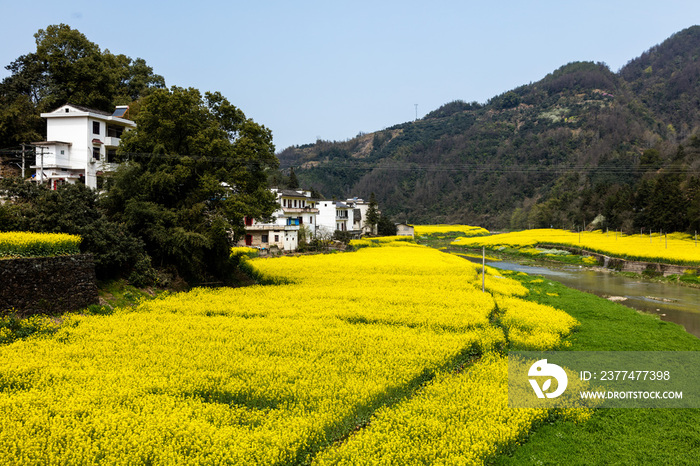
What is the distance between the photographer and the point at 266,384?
1144 centimetres

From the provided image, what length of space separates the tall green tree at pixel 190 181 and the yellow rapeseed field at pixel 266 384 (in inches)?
150

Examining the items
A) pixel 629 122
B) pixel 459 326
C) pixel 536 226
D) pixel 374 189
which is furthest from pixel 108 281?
pixel 629 122

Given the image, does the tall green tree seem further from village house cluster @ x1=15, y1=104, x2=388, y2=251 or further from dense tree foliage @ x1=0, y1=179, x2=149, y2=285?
village house cluster @ x1=15, y1=104, x2=388, y2=251

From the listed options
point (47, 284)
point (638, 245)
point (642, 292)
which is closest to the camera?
point (47, 284)

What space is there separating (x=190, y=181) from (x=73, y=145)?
36.9ft

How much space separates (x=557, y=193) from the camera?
3794 inches

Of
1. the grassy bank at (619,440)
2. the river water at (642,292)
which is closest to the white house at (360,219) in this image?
the river water at (642,292)

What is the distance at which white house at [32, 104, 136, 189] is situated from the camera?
29328 millimetres

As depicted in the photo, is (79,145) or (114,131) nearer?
(79,145)

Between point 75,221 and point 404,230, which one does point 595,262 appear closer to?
point 404,230

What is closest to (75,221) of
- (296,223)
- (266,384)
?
(266,384)

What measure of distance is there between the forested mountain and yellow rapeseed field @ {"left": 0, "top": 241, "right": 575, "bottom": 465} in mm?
45032

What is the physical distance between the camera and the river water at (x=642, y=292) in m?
22.8

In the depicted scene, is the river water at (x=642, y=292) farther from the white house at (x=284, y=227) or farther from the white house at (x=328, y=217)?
the white house at (x=328, y=217)
